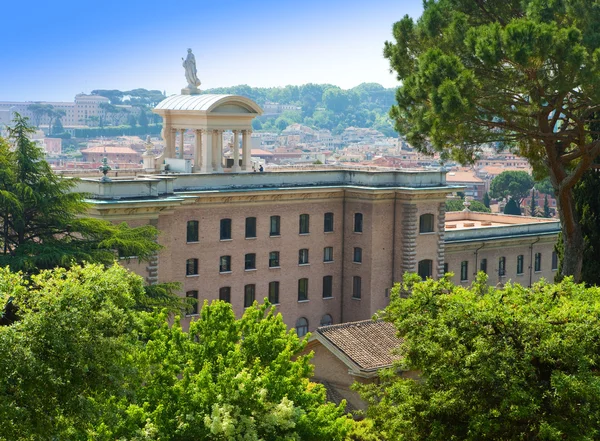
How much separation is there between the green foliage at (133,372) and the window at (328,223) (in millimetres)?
31900

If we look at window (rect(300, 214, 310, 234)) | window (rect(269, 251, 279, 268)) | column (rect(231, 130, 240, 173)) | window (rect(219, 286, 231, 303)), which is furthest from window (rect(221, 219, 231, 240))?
window (rect(300, 214, 310, 234))

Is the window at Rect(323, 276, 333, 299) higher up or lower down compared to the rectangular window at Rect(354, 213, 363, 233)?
lower down

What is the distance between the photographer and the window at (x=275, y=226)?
56844mm

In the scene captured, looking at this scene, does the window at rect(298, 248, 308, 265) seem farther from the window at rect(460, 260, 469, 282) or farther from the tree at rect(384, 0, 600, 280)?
the tree at rect(384, 0, 600, 280)

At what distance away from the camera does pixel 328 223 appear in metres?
59.3

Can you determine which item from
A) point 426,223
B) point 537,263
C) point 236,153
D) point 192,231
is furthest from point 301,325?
point 537,263

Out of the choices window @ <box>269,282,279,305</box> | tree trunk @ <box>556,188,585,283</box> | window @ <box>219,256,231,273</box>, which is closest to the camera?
tree trunk @ <box>556,188,585,283</box>

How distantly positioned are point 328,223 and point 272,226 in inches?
138

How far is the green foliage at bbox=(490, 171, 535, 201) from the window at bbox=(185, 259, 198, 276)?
412 feet

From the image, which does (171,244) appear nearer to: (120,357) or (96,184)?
(96,184)

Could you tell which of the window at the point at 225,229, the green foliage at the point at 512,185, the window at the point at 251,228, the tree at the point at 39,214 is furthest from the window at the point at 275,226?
the green foliage at the point at 512,185

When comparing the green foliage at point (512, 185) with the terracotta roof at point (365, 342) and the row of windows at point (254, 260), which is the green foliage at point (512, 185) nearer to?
the row of windows at point (254, 260)

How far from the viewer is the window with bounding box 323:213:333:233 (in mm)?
59125

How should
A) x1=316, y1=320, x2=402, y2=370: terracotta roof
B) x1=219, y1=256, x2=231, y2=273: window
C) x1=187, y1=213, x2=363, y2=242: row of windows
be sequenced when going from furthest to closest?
x1=219, y1=256, x2=231, y2=273: window, x1=187, y1=213, x2=363, y2=242: row of windows, x1=316, y1=320, x2=402, y2=370: terracotta roof
